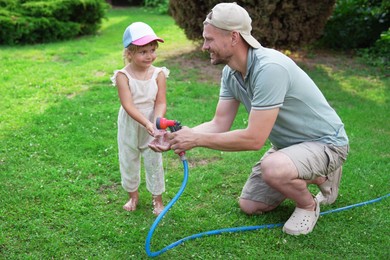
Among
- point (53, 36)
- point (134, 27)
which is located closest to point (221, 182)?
point (134, 27)

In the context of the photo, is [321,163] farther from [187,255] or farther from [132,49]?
[132,49]

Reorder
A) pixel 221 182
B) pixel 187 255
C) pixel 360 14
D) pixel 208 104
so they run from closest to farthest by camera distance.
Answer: pixel 187 255 < pixel 221 182 < pixel 208 104 < pixel 360 14

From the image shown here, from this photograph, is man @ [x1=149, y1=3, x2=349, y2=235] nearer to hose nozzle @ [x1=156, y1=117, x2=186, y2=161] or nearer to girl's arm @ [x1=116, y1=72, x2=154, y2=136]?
hose nozzle @ [x1=156, y1=117, x2=186, y2=161]

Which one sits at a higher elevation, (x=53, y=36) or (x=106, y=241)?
(x=106, y=241)

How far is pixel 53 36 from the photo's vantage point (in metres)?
9.55

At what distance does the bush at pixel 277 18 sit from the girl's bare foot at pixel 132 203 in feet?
13.6

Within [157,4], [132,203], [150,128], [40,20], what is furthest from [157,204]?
[157,4]

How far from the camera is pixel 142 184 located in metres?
4.03

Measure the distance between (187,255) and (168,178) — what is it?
112cm

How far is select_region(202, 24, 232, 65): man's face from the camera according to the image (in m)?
3.00

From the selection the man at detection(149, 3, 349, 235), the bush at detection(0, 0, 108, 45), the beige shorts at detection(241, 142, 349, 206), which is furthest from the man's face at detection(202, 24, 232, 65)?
the bush at detection(0, 0, 108, 45)

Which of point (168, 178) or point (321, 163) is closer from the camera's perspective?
point (321, 163)

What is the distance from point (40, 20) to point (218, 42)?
273 inches

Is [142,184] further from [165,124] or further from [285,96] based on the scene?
[285,96]
